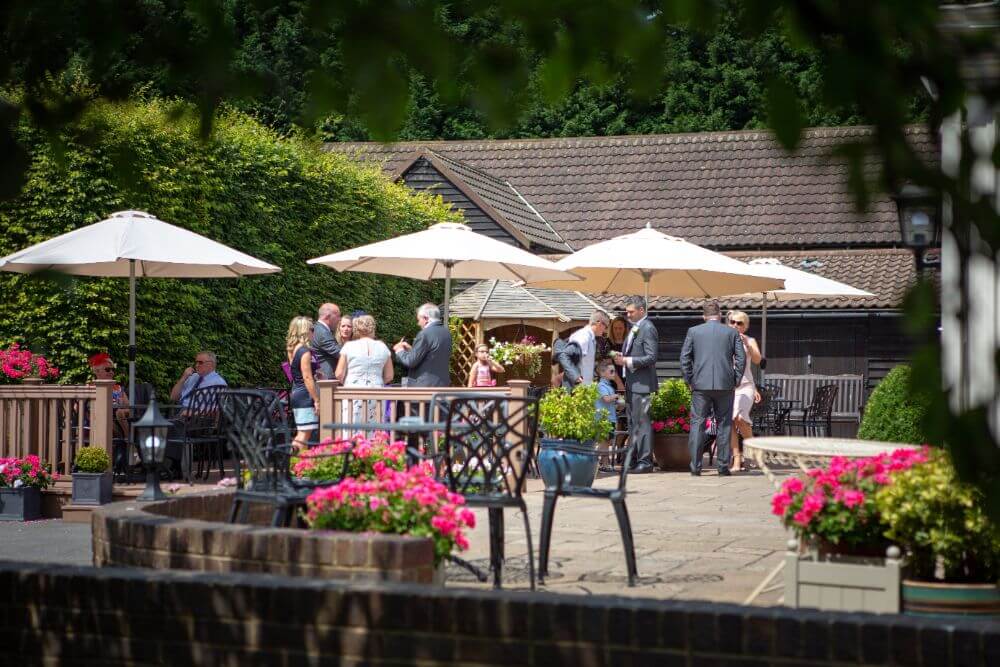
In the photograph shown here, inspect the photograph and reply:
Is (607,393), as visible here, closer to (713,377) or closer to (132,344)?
(713,377)

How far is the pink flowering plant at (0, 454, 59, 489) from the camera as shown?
10352mm

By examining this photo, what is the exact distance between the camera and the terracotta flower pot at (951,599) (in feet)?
16.6

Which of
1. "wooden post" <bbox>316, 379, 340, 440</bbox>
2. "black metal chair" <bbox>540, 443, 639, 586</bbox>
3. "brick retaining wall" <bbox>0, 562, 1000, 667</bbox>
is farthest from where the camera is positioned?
"wooden post" <bbox>316, 379, 340, 440</bbox>

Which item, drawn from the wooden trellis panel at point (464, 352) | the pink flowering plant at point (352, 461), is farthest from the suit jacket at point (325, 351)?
the wooden trellis panel at point (464, 352)

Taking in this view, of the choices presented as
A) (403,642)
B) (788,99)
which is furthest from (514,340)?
(788,99)

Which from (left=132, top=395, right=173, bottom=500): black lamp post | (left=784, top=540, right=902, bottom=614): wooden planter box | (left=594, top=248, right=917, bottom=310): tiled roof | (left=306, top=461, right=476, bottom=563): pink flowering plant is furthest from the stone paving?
(left=594, top=248, right=917, bottom=310): tiled roof

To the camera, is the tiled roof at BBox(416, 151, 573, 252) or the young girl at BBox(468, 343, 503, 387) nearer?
the young girl at BBox(468, 343, 503, 387)

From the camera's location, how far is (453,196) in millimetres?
27766

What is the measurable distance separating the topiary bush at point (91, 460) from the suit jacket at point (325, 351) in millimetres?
2891

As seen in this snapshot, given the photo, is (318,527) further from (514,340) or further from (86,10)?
(514,340)

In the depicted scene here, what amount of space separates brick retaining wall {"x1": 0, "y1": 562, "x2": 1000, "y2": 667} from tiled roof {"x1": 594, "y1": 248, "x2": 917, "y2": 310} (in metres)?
20.3

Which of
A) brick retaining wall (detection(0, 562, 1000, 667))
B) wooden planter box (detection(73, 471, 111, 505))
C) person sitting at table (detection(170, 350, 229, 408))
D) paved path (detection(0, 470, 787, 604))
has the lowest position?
paved path (detection(0, 470, 787, 604))

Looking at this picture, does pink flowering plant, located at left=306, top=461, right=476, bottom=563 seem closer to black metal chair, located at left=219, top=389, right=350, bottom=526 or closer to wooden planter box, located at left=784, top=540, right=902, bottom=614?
black metal chair, located at left=219, top=389, right=350, bottom=526

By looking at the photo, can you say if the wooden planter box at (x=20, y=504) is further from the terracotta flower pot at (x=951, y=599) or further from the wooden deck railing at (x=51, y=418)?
the terracotta flower pot at (x=951, y=599)
